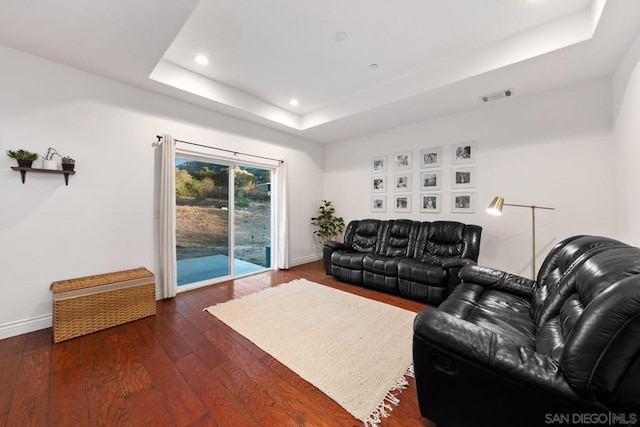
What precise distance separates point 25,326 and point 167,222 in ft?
5.12

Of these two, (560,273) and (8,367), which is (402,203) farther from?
(8,367)

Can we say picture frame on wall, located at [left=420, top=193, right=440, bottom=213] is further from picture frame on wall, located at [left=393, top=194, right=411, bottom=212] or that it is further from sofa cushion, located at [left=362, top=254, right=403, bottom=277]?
sofa cushion, located at [left=362, top=254, right=403, bottom=277]

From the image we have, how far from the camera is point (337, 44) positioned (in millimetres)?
2736

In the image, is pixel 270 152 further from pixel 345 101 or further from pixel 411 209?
pixel 411 209

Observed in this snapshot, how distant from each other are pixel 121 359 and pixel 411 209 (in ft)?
14.0

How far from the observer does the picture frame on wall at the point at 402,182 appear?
4.49 metres

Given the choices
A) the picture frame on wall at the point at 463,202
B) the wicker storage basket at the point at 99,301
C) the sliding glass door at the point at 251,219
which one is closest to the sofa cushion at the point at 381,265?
the picture frame on wall at the point at 463,202

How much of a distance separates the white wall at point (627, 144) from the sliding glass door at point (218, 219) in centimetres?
461

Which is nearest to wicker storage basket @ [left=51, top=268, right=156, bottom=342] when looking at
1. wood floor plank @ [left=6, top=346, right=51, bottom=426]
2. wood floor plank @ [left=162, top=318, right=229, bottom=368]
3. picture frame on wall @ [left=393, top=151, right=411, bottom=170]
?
wood floor plank @ [left=6, top=346, right=51, bottom=426]

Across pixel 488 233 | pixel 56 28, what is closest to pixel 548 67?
pixel 488 233

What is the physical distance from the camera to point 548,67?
268 centimetres

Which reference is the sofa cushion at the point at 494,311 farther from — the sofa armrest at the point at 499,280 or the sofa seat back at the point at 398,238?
the sofa seat back at the point at 398,238

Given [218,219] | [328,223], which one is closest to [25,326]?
[218,219]

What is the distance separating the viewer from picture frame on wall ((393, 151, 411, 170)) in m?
4.49
